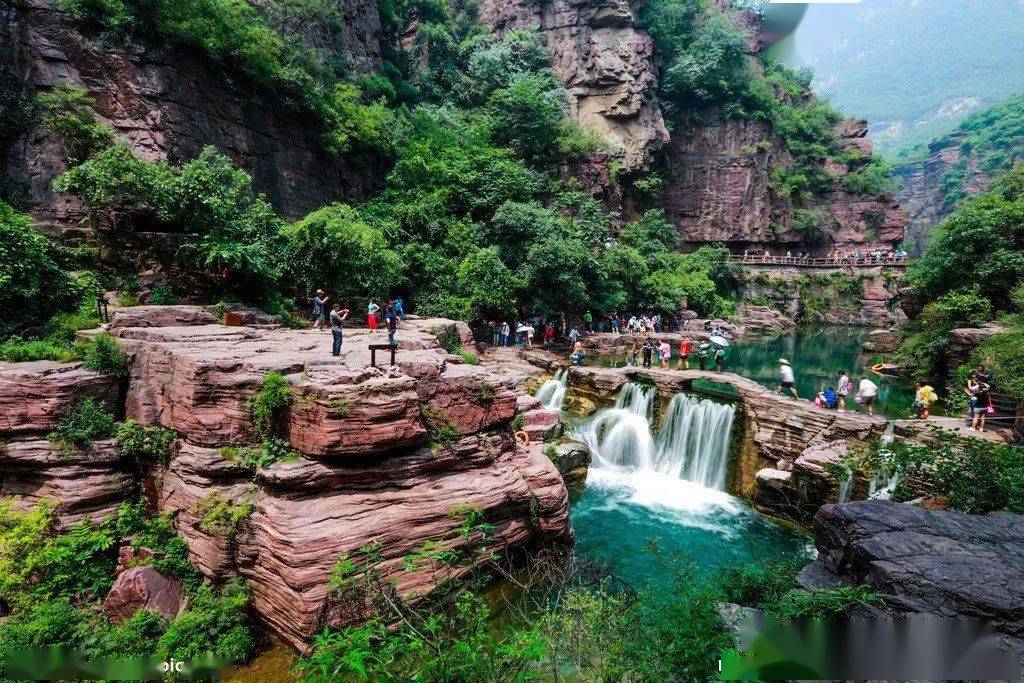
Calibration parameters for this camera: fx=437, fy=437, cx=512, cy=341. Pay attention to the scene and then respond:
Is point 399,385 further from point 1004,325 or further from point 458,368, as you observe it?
point 1004,325

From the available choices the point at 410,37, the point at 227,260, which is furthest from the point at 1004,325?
the point at 410,37

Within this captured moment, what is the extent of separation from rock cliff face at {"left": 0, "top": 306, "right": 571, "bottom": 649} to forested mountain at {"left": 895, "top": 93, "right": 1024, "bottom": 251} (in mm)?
59928

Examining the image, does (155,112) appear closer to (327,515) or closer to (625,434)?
(327,515)

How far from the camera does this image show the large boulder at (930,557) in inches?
147

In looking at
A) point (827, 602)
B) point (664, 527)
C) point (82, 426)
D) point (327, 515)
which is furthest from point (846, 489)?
point (82, 426)

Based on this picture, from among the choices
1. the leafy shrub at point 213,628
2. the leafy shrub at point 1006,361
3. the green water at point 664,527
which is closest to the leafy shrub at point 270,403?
the leafy shrub at point 213,628

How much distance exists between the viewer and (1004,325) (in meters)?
14.1

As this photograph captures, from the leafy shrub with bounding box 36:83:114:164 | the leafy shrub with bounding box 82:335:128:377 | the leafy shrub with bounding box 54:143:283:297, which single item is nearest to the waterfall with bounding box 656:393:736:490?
the leafy shrub with bounding box 82:335:128:377

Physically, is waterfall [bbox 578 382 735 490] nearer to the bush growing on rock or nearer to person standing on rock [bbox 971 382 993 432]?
person standing on rock [bbox 971 382 993 432]

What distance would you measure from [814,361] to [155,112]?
31.1 m

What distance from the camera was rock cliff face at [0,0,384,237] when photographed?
13.3m

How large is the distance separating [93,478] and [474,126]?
2542 cm

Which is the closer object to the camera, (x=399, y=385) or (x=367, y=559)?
(x=367, y=559)

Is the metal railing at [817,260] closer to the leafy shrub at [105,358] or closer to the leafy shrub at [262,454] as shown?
the leafy shrub at [262,454]
